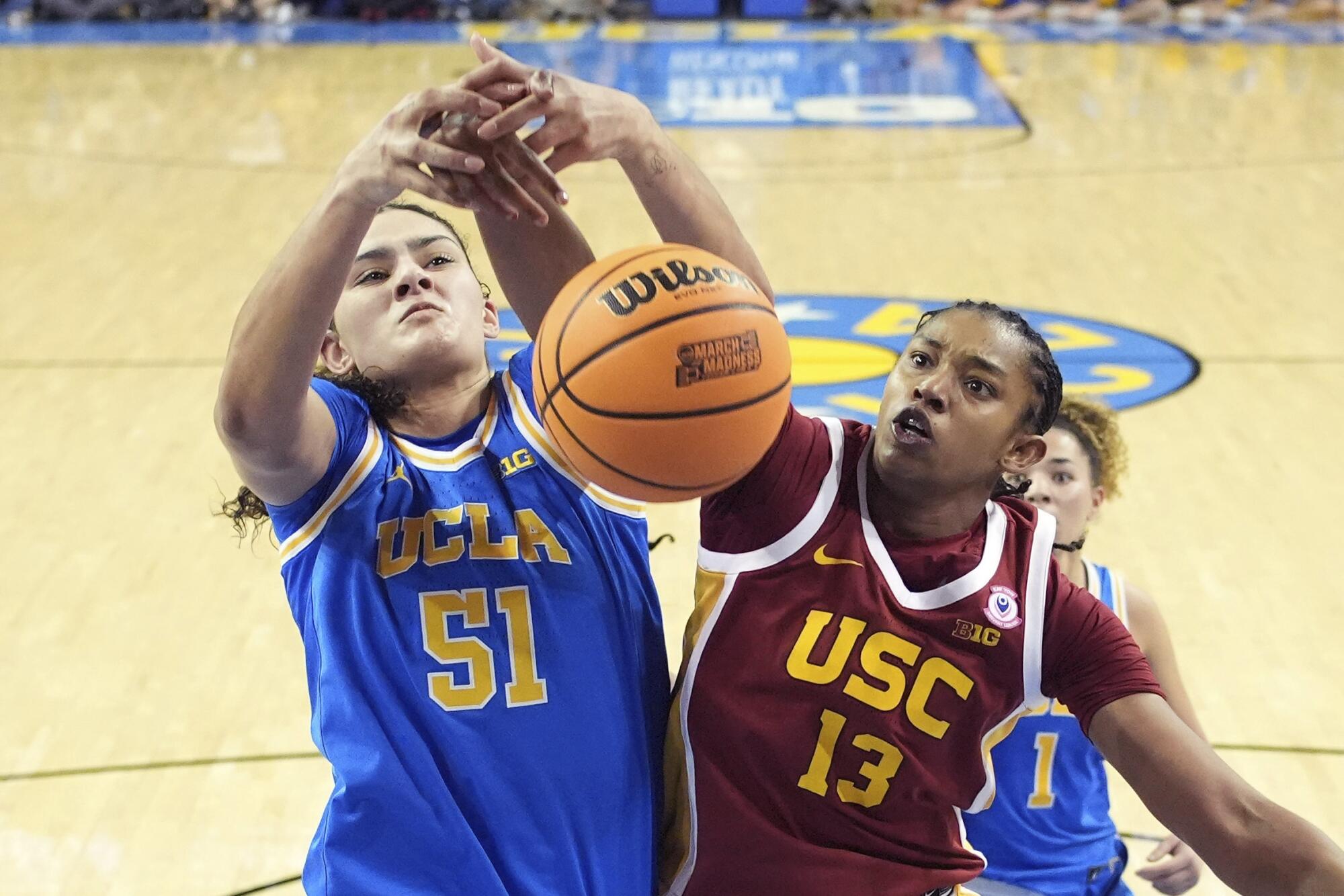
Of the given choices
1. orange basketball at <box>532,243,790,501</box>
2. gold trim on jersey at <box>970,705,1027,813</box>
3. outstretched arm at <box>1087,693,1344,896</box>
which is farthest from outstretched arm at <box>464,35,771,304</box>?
outstretched arm at <box>1087,693,1344,896</box>

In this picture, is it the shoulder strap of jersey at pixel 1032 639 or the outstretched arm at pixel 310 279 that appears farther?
the shoulder strap of jersey at pixel 1032 639

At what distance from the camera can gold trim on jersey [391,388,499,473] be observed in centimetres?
253

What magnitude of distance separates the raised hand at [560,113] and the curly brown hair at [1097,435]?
1.71 m

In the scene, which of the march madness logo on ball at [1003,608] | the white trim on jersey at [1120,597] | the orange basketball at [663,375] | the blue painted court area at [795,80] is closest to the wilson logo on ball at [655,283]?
the orange basketball at [663,375]

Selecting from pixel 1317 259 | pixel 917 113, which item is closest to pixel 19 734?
pixel 1317 259

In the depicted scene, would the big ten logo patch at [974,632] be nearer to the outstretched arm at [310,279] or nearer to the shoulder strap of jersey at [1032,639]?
the shoulder strap of jersey at [1032,639]

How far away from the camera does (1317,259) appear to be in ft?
28.9

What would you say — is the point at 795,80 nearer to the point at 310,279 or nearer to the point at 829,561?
the point at 829,561

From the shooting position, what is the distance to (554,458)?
101 inches

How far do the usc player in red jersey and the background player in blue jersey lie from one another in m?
0.82

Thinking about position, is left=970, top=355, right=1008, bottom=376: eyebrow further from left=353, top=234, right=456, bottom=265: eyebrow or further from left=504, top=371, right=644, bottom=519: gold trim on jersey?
left=353, top=234, right=456, bottom=265: eyebrow

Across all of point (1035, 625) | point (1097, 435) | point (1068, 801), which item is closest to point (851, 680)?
point (1035, 625)

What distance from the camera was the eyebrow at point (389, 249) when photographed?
262 cm

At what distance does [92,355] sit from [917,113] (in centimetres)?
721
